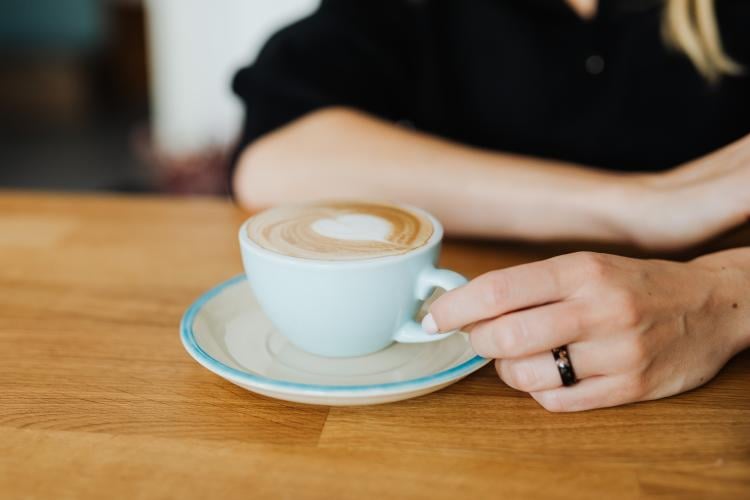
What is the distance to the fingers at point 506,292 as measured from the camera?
425 millimetres

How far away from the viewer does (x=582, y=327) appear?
1.40 ft

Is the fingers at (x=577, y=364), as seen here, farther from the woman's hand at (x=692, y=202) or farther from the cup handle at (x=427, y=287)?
the woman's hand at (x=692, y=202)

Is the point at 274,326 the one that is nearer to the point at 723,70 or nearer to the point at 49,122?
the point at 723,70

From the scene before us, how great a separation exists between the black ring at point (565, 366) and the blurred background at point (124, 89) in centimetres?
132

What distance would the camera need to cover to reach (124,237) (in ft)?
2.52

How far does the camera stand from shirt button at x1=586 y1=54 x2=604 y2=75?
99 cm

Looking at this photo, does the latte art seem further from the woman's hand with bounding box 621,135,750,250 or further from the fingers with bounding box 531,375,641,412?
the woman's hand with bounding box 621,135,750,250

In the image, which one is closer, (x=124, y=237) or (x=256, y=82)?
(x=124, y=237)

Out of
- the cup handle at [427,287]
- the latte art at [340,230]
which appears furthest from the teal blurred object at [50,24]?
the cup handle at [427,287]

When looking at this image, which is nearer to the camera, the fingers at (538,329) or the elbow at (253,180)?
the fingers at (538,329)

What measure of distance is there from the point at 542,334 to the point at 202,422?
0.71 ft

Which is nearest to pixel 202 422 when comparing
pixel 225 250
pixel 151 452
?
pixel 151 452

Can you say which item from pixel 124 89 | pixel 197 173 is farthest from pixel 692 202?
pixel 124 89

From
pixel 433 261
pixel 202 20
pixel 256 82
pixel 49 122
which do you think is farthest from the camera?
pixel 49 122
